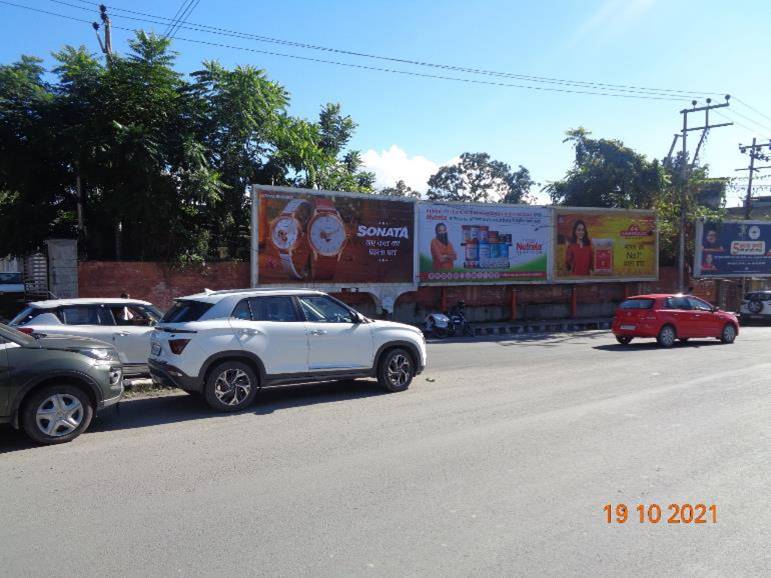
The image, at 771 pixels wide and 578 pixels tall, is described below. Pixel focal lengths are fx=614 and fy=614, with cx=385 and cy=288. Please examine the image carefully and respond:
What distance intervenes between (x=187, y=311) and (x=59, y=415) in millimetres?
2174

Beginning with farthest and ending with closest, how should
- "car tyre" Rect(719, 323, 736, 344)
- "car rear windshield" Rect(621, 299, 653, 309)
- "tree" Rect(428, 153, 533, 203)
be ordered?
"tree" Rect(428, 153, 533, 203), "car tyre" Rect(719, 323, 736, 344), "car rear windshield" Rect(621, 299, 653, 309)

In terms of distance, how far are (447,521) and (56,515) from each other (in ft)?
9.60

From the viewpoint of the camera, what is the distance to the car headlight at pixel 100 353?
A: 7.15 meters

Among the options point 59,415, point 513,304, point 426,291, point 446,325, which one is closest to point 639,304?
point 446,325

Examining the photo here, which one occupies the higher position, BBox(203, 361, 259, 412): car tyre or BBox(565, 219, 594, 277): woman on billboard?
BBox(565, 219, 594, 277): woman on billboard

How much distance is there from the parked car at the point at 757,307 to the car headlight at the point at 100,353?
28.5 meters

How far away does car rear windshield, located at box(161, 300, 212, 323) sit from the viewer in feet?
26.9

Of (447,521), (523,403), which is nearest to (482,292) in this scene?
(523,403)

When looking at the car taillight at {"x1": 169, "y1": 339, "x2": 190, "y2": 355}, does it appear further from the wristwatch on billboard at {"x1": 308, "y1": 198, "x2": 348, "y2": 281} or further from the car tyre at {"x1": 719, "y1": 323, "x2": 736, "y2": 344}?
the car tyre at {"x1": 719, "y1": 323, "x2": 736, "y2": 344}

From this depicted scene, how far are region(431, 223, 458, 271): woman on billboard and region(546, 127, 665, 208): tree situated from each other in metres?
12.0

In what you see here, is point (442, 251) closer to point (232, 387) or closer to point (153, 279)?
point (153, 279)

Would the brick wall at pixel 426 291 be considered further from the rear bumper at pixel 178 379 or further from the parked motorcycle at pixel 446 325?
the rear bumper at pixel 178 379

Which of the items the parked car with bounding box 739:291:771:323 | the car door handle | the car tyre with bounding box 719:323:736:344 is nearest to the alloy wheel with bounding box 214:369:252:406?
the car door handle

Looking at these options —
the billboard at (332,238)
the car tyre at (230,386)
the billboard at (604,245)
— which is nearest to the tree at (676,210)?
the billboard at (604,245)
